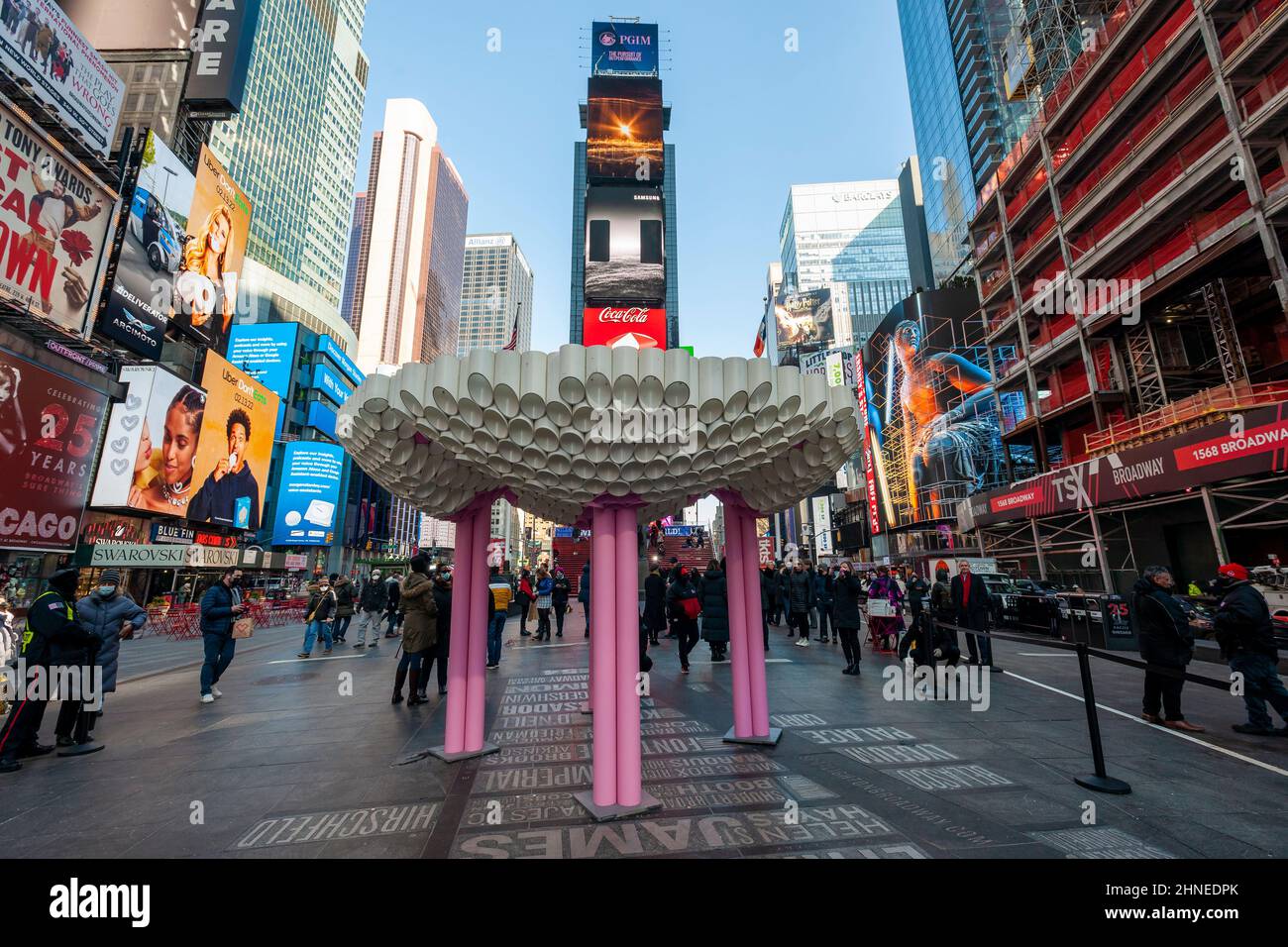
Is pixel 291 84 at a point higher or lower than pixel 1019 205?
higher

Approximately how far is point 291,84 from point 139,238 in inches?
2534

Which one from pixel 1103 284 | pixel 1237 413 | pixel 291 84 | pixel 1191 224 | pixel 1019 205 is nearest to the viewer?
pixel 1237 413

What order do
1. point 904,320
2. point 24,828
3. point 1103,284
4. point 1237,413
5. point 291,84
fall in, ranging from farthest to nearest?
point 291,84 < point 904,320 < point 1103,284 < point 1237,413 < point 24,828

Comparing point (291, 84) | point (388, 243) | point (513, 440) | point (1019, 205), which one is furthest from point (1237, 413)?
point (388, 243)

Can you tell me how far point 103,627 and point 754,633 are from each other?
8150 mm

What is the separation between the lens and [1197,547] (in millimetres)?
17547

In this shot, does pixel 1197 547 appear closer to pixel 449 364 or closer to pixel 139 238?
pixel 449 364

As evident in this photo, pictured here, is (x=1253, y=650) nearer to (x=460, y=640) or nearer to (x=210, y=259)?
(x=460, y=640)

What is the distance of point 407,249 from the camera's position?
13538cm

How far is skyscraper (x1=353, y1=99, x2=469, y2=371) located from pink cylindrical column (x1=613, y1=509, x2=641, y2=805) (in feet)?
444

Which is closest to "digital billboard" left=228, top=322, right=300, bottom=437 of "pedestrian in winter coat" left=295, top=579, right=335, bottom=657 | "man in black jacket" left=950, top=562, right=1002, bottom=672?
"pedestrian in winter coat" left=295, top=579, right=335, bottom=657

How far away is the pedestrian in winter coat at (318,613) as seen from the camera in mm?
12773

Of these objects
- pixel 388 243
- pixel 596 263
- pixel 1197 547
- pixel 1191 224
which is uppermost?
pixel 388 243

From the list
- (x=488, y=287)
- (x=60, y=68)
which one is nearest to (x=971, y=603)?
(x=60, y=68)
